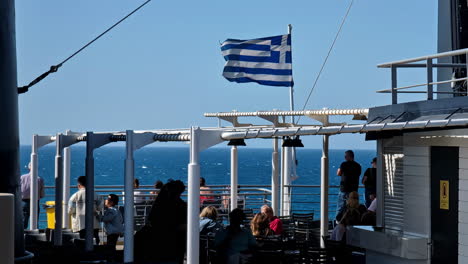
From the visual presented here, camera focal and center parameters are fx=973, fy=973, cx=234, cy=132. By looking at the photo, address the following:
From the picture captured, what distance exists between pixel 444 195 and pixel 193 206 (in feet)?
9.71

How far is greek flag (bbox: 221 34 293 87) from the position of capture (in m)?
20.8

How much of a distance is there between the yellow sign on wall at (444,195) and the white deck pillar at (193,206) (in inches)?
113

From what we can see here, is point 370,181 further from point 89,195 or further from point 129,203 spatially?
point 129,203

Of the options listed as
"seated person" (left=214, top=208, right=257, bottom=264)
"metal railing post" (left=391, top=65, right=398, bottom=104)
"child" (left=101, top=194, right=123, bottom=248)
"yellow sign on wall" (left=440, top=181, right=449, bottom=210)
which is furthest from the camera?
"child" (left=101, top=194, right=123, bottom=248)

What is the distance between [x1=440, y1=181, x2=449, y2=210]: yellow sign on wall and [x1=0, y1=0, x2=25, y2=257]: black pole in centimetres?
482

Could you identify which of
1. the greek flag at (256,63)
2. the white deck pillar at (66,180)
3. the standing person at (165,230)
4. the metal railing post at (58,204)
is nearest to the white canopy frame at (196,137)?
the standing person at (165,230)

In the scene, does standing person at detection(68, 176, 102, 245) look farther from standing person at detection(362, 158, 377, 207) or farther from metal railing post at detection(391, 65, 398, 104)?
metal railing post at detection(391, 65, 398, 104)

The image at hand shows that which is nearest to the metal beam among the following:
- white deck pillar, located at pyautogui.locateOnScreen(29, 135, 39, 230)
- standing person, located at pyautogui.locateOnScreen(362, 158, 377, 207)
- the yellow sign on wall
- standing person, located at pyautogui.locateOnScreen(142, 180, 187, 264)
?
standing person, located at pyautogui.locateOnScreen(362, 158, 377, 207)

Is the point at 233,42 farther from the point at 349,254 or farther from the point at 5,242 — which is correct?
the point at 5,242

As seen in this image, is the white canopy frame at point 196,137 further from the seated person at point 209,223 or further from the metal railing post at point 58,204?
the metal railing post at point 58,204

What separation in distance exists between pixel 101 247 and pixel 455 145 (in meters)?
6.48

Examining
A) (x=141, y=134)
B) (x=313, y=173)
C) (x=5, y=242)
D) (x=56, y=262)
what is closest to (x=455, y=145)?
(x=141, y=134)

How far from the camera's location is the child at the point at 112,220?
637 inches

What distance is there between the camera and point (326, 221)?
55.0 ft
